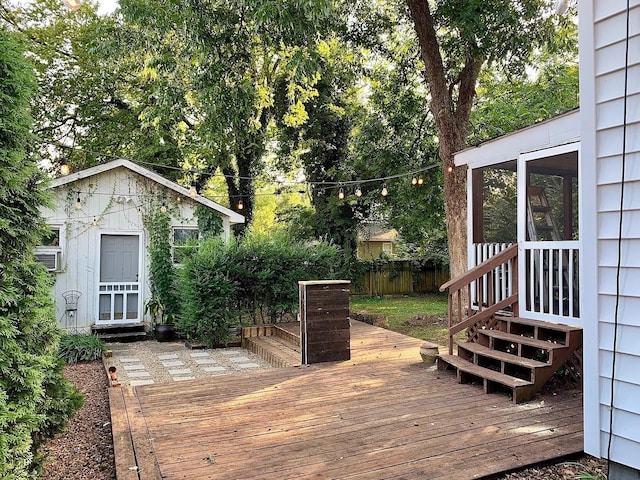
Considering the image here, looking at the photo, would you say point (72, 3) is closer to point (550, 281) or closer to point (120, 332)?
point (550, 281)

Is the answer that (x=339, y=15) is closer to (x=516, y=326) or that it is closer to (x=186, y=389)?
(x=516, y=326)

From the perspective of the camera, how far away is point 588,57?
9.15 ft

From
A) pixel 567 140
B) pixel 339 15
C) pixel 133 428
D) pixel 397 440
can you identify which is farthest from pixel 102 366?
pixel 339 15

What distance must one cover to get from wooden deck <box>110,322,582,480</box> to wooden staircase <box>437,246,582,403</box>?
0.17 metres

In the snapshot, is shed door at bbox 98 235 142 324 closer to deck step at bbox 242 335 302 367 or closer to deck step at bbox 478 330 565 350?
deck step at bbox 242 335 302 367

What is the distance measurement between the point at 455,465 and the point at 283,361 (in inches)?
139

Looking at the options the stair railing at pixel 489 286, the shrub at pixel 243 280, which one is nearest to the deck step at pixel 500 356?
the stair railing at pixel 489 286

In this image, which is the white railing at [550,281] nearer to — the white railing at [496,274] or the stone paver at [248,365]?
the white railing at [496,274]

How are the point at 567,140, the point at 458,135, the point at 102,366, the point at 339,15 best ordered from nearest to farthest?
the point at 567,140 → the point at 102,366 → the point at 458,135 → the point at 339,15

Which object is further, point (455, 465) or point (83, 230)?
point (83, 230)

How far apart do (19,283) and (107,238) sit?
6.80m

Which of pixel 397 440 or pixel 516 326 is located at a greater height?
pixel 516 326

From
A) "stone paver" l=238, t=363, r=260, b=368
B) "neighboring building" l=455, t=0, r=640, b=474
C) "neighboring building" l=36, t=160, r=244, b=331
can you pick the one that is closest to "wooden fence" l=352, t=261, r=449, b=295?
"neighboring building" l=36, t=160, r=244, b=331

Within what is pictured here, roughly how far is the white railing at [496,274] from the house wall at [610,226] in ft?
8.50
